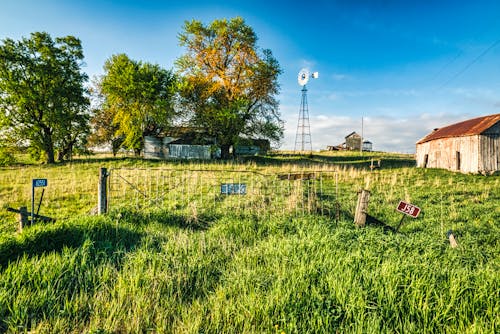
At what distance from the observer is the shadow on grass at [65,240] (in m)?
4.48

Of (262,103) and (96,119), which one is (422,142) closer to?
(262,103)

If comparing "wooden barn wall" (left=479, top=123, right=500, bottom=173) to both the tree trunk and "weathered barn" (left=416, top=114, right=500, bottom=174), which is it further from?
the tree trunk

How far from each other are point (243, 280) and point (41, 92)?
30746mm

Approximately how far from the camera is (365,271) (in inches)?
148

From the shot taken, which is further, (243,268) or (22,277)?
(243,268)

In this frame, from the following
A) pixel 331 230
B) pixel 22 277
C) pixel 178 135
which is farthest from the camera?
pixel 178 135

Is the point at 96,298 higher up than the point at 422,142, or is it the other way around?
the point at 422,142

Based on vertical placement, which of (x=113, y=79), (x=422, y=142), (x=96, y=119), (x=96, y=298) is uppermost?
(x=113, y=79)

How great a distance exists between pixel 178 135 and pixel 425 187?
94.8 ft

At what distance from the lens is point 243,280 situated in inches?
144

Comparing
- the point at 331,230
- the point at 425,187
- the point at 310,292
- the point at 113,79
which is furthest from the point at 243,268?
the point at 113,79

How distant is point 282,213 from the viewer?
23.3 ft

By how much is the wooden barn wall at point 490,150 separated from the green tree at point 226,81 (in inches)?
698

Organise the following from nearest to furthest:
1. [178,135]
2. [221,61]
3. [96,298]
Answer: [96,298] → [221,61] → [178,135]
